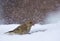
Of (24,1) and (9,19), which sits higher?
(24,1)

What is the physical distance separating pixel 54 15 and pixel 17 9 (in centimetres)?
58

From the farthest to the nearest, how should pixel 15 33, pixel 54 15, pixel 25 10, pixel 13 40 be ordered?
pixel 25 10 → pixel 54 15 → pixel 15 33 → pixel 13 40

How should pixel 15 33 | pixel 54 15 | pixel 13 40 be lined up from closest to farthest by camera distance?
pixel 13 40, pixel 15 33, pixel 54 15

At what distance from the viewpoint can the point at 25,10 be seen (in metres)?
2.97

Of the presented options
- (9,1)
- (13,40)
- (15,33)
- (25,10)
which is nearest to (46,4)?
(25,10)

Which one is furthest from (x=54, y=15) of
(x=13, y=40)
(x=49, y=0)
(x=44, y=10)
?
(x=13, y=40)

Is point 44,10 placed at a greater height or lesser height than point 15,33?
greater

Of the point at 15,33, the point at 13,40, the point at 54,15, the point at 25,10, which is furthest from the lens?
the point at 25,10

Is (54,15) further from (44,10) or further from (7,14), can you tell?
(7,14)

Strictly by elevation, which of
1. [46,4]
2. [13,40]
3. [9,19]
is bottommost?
[13,40]

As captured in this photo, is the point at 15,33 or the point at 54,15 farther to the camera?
the point at 54,15

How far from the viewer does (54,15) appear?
2.74 metres

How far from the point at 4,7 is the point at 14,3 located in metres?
0.16

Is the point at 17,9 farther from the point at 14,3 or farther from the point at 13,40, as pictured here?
the point at 13,40
